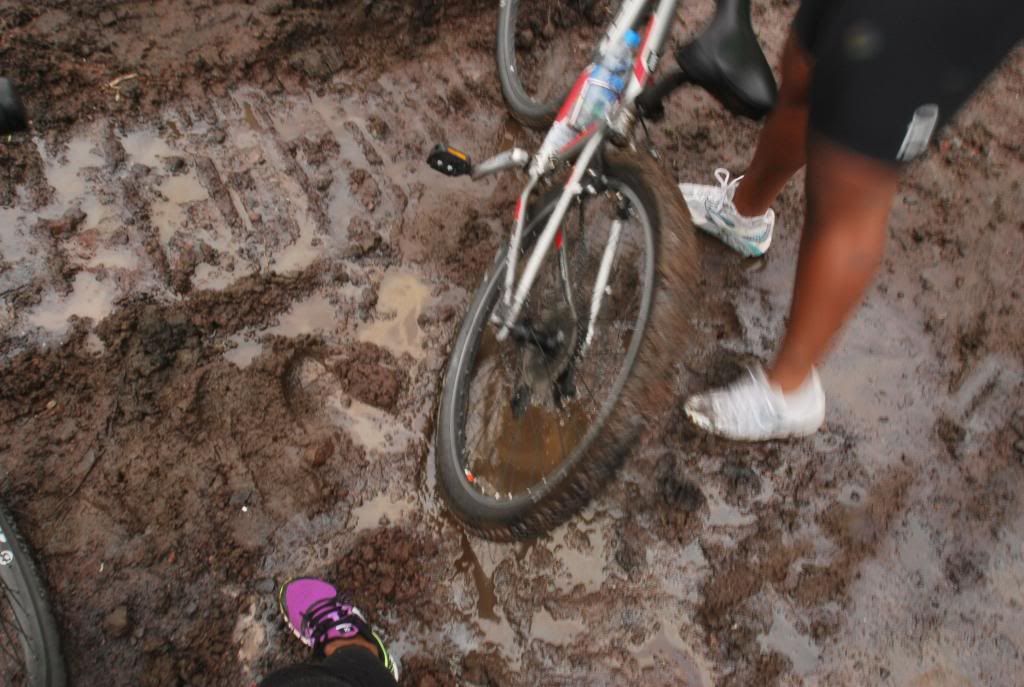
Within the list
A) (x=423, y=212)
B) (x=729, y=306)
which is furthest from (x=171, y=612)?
(x=729, y=306)

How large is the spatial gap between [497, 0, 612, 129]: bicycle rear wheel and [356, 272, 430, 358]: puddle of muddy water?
44.8 inches

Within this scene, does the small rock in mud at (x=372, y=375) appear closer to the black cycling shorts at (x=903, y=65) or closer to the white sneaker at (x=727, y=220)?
the white sneaker at (x=727, y=220)

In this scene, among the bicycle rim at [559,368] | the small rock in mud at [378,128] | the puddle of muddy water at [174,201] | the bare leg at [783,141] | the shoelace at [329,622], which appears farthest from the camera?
the small rock in mud at [378,128]

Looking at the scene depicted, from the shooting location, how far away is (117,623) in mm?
1812

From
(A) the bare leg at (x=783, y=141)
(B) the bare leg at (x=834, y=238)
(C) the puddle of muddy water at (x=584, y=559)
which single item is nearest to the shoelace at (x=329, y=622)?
(C) the puddle of muddy water at (x=584, y=559)

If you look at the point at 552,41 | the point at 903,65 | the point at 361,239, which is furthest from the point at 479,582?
the point at 552,41

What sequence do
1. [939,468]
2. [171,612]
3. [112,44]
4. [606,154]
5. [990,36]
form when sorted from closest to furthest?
[990,36], [606,154], [171,612], [939,468], [112,44]

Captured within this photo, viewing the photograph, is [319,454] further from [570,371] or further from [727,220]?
[727,220]

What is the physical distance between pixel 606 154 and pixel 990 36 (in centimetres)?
83

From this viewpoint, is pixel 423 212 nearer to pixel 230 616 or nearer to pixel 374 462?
pixel 374 462

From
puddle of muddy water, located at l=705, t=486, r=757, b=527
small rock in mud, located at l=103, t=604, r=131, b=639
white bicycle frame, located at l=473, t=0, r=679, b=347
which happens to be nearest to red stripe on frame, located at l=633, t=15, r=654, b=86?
white bicycle frame, located at l=473, t=0, r=679, b=347

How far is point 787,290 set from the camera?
2.60 metres

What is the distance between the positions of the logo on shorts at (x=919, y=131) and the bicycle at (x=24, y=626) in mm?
2418

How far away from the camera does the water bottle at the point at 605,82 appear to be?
1850 millimetres
